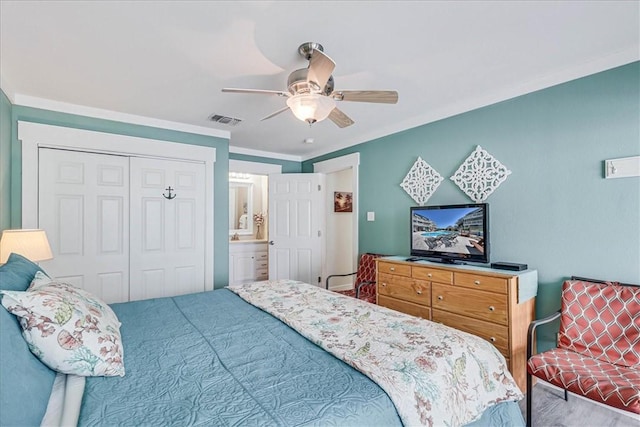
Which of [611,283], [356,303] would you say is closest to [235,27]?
[356,303]

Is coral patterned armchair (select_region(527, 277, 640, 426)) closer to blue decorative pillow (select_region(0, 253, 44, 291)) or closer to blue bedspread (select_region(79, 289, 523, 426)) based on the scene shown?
blue bedspread (select_region(79, 289, 523, 426))

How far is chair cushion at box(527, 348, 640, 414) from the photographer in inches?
61.0

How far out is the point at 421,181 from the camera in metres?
3.34

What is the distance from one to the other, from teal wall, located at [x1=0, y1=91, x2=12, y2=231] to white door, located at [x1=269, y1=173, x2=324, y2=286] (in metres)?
2.85

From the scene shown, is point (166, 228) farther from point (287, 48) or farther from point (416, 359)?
point (416, 359)

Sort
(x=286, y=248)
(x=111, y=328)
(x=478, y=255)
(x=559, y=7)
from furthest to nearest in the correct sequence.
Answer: (x=286, y=248), (x=478, y=255), (x=559, y=7), (x=111, y=328)

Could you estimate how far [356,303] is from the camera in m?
2.10

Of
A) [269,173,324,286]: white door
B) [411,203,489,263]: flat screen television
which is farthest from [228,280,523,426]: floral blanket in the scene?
[269,173,324,286]: white door

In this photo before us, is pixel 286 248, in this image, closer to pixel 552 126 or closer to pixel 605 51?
pixel 552 126

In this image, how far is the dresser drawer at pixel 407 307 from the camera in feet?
9.02

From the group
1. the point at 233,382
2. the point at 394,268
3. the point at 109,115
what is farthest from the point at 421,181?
the point at 109,115

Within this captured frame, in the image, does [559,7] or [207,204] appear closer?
[559,7]

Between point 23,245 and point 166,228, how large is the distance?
54.4 inches

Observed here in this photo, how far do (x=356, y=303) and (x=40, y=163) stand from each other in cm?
313
